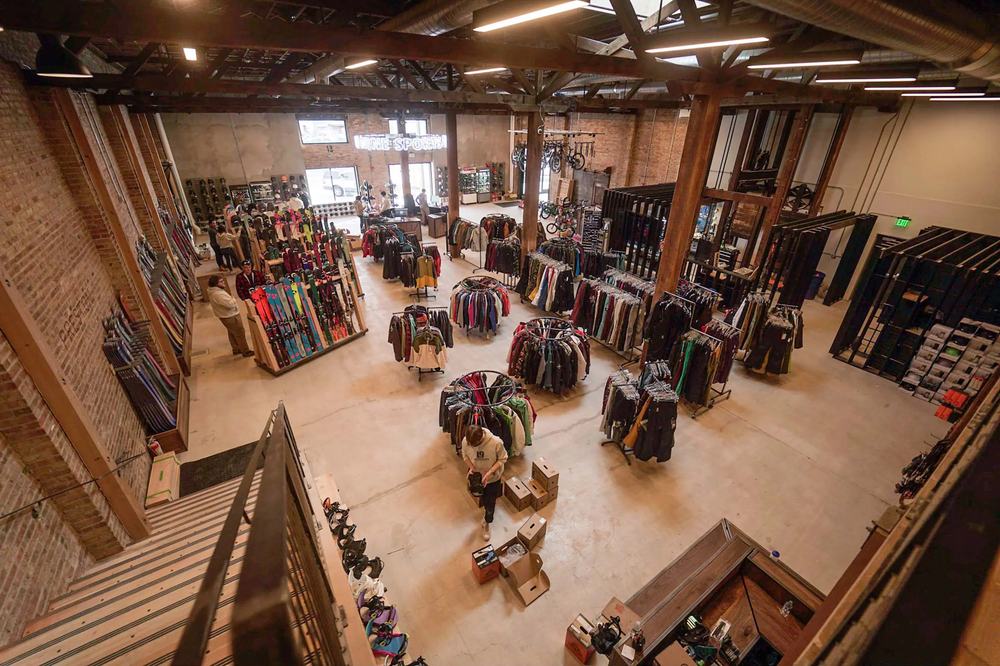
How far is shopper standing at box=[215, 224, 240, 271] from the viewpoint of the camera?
1148cm

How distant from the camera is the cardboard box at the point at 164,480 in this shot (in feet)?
14.4

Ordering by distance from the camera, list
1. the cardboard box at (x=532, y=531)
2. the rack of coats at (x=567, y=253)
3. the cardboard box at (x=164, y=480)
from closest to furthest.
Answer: the cardboard box at (x=532, y=531) → the cardboard box at (x=164, y=480) → the rack of coats at (x=567, y=253)

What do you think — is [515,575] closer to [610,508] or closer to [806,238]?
[610,508]

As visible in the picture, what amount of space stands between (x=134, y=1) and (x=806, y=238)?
9686 millimetres

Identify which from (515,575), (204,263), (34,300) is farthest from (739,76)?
(204,263)

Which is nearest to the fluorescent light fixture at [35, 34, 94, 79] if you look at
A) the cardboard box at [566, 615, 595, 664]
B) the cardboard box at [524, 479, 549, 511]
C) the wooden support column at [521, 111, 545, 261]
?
the cardboard box at [524, 479, 549, 511]

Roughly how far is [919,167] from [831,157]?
1.56 metres

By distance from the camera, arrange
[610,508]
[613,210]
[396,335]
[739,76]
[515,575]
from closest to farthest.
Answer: [515,575] → [610,508] → [739,76] → [396,335] → [613,210]

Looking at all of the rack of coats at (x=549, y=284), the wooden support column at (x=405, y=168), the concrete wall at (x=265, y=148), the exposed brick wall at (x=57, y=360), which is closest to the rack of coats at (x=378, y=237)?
the rack of coats at (x=549, y=284)

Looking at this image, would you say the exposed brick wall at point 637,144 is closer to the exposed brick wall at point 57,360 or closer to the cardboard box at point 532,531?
the cardboard box at point 532,531

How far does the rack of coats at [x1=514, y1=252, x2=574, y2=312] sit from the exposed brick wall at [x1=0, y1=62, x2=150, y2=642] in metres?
6.70

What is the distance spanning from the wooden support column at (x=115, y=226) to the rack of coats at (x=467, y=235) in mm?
7050

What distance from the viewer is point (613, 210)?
10219 mm

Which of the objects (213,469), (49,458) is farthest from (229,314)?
(49,458)
